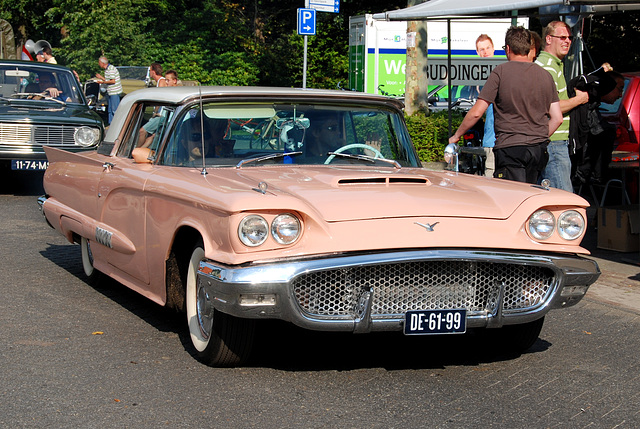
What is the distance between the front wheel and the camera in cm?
488

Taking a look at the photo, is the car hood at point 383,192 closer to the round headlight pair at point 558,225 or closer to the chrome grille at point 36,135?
the round headlight pair at point 558,225

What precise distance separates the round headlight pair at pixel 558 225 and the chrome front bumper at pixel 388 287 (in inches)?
5.2

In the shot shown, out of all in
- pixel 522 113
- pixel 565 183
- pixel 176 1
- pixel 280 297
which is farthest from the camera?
pixel 176 1

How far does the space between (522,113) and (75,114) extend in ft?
27.4

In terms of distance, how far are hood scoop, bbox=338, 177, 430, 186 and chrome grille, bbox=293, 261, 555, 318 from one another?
27.1 inches

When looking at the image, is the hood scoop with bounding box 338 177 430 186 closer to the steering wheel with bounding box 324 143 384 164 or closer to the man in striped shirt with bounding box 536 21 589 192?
the steering wheel with bounding box 324 143 384 164

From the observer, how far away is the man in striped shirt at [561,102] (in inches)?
309

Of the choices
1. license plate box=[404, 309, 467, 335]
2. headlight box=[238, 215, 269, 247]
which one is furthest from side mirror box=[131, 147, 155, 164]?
license plate box=[404, 309, 467, 335]

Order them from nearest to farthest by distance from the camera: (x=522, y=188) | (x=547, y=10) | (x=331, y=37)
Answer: (x=522, y=188)
(x=547, y=10)
(x=331, y=37)

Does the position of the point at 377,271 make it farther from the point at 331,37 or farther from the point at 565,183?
the point at 331,37

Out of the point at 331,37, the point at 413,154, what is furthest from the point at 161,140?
the point at 331,37

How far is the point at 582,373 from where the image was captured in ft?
16.8

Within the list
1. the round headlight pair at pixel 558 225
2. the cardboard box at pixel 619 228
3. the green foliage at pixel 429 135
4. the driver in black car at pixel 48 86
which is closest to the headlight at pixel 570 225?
the round headlight pair at pixel 558 225

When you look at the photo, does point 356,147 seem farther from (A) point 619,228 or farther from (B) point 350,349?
(A) point 619,228
